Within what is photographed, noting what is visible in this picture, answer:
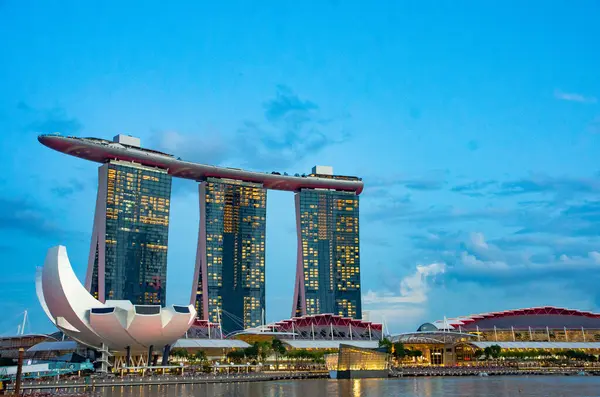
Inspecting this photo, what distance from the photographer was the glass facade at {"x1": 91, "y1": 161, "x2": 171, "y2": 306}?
584 ft

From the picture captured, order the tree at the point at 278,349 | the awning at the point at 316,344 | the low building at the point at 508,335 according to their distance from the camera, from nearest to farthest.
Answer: the tree at the point at 278,349 < the awning at the point at 316,344 < the low building at the point at 508,335

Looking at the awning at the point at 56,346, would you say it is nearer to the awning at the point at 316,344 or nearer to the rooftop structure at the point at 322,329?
the rooftop structure at the point at 322,329

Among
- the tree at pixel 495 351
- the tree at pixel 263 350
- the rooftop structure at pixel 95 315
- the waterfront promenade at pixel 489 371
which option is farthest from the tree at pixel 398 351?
the rooftop structure at pixel 95 315

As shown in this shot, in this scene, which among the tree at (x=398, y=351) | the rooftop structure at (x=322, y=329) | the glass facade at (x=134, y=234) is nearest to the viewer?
the tree at (x=398, y=351)

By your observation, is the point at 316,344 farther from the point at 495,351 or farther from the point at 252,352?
the point at 495,351

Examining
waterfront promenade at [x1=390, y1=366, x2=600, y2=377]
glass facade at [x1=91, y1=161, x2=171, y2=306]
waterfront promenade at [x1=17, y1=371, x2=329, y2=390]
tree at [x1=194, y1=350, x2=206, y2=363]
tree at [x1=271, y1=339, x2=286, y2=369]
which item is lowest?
waterfront promenade at [x1=17, y1=371, x2=329, y2=390]

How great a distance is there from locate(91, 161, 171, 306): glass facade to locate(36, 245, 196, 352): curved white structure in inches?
2724

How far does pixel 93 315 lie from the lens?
339 feet

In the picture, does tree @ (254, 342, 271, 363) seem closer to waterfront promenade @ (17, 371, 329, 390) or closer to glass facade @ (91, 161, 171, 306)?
waterfront promenade @ (17, 371, 329, 390)

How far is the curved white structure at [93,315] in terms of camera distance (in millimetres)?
102625

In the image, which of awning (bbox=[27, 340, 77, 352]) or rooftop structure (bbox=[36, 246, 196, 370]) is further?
awning (bbox=[27, 340, 77, 352])

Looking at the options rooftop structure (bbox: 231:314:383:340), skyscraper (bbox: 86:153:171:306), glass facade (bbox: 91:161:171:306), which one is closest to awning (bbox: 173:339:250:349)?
rooftop structure (bbox: 231:314:383:340)

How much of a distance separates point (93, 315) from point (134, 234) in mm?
82189

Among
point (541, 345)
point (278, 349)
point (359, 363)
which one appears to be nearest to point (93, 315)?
point (359, 363)
